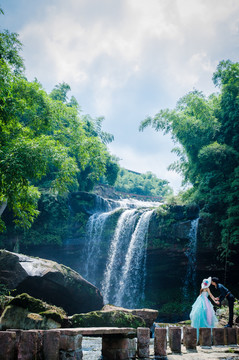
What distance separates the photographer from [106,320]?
26.9 ft

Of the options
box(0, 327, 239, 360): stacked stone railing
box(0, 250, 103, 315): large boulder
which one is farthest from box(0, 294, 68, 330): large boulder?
box(0, 327, 239, 360): stacked stone railing

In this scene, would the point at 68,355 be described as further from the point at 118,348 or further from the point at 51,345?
the point at 118,348

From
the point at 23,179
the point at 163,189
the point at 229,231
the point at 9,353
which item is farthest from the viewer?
the point at 163,189

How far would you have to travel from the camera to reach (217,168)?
15.0 metres

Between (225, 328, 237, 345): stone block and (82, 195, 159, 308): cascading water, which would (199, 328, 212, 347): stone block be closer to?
(225, 328, 237, 345): stone block

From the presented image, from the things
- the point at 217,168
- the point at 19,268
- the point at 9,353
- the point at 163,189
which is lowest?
the point at 9,353

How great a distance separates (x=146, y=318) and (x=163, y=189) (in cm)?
5004

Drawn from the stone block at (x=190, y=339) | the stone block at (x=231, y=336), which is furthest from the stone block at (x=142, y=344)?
the stone block at (x=231, y=336)

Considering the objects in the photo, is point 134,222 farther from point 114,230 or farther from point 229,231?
point 229,231

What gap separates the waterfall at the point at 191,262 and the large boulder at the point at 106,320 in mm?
7799

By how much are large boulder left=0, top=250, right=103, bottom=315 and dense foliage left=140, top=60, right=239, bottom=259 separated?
724cm

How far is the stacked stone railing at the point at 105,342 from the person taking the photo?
9.81 feet

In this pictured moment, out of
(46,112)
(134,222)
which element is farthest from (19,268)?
(134,222)

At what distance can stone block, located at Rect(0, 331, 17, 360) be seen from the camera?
290cm
